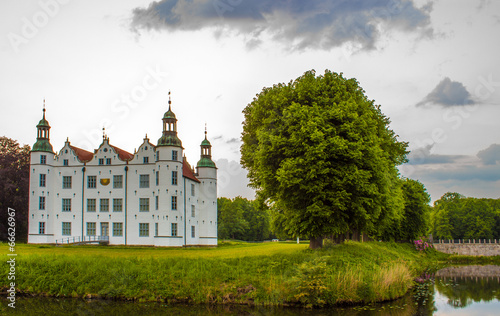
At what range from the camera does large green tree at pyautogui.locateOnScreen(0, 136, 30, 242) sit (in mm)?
53250

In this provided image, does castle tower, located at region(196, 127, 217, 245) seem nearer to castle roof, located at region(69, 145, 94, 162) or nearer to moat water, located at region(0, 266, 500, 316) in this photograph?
castle roof, located at region(69, 145, 94, 162)

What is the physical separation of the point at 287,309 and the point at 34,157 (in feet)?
135

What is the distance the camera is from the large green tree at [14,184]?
2096 inches

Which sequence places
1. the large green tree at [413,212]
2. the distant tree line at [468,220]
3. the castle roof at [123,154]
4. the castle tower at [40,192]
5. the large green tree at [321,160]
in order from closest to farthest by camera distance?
the large green tree at [321,160] < the large green tree at [413,212] < the castle tower at [40,192] < the castle roof at [123,154] < the distant tree line at [468,220]

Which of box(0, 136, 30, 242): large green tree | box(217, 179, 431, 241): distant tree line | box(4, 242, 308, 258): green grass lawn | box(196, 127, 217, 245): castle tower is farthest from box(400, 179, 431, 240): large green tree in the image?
box(0, 136, 30, 242): large green tree

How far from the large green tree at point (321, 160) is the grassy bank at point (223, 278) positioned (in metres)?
2.35

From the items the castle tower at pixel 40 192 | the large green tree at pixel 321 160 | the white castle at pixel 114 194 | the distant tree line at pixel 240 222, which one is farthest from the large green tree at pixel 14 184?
the large green tree at pixel 321 160

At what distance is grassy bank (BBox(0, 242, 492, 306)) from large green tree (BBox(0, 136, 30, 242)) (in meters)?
32.5

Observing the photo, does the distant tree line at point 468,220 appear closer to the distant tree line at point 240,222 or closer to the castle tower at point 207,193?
the distant tree line at point 240,222

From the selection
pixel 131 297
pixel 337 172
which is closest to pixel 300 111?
pixel 337 172

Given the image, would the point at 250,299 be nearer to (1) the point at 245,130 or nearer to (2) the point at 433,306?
(2) the point at 433,306

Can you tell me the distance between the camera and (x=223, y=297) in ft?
69.5

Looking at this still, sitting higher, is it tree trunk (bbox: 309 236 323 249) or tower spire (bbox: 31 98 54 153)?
tower spire (bbox: 31 98 54 153)

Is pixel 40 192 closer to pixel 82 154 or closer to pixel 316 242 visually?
pixel 82 154
